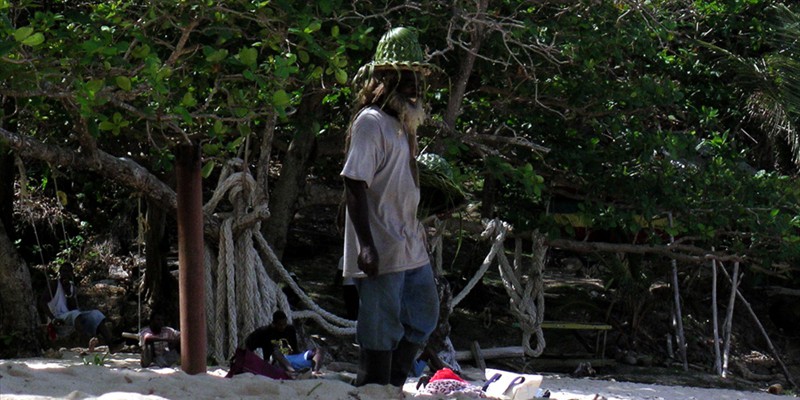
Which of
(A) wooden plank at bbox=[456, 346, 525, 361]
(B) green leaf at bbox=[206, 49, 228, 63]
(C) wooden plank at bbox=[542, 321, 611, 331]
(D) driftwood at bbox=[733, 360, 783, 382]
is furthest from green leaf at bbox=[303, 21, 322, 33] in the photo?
(D) driftwood at bbox=[733, 360, 783, 382]

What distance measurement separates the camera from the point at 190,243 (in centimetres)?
478

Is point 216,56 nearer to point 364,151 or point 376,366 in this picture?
point 364,151

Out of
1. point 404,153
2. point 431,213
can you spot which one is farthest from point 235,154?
point 404,153

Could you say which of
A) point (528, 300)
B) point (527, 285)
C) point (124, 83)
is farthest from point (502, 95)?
point (124, 83)

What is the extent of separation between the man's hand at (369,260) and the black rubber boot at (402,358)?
0.51m

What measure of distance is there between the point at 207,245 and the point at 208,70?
5.62 feet

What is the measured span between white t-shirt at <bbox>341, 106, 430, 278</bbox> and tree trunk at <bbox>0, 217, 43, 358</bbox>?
4367mm

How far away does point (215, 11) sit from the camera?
22.1 feet

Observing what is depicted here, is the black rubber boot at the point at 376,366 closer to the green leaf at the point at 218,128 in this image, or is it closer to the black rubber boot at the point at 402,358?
the black rubber boot at the point at 402,358

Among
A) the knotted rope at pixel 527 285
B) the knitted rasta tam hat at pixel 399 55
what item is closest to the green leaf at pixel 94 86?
the knitted rasta tam hat at pixel 399 55

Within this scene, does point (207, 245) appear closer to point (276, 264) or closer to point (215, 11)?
point (276, 264)

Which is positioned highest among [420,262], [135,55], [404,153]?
[135,55]

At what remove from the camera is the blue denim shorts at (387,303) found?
4535 mm

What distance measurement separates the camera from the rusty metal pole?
15.7 feet
